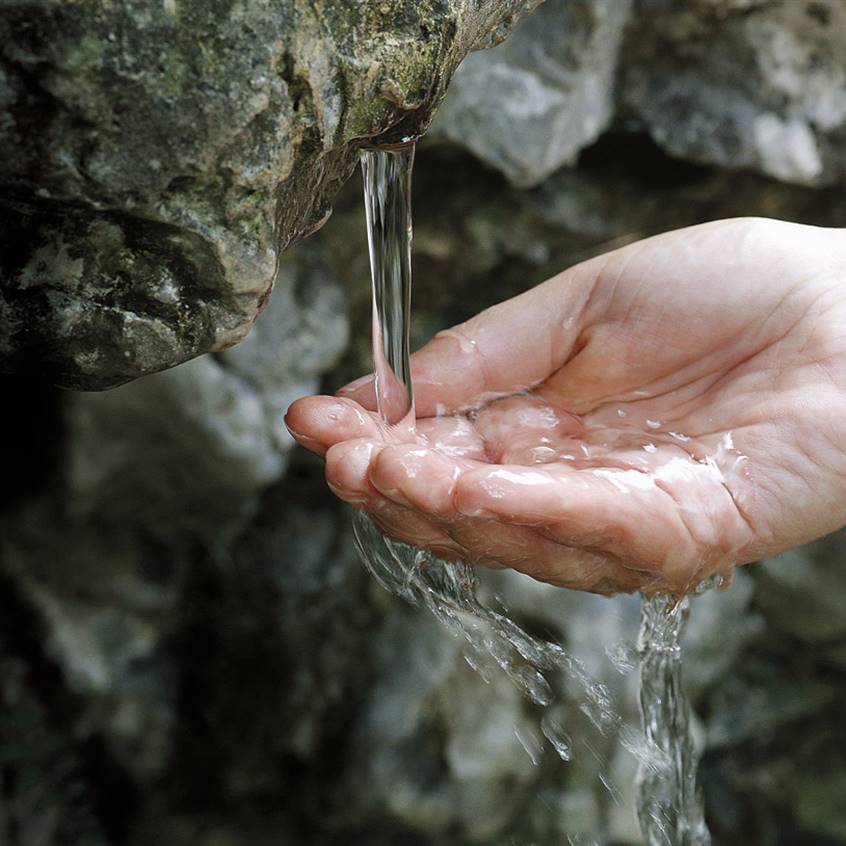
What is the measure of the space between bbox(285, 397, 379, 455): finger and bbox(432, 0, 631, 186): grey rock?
0.89 m

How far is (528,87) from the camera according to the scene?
197 cm

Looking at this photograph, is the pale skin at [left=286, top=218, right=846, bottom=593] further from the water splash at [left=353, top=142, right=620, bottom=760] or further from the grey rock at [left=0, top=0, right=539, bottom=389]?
the grey rock at [left=0, top=0, right=539, bottom=389]

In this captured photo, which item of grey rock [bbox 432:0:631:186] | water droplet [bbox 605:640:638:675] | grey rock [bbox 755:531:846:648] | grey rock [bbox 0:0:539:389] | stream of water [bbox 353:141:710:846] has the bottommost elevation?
grey rock [bbox 755:531:846:648]

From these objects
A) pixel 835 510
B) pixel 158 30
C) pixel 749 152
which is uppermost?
pixel 158 30

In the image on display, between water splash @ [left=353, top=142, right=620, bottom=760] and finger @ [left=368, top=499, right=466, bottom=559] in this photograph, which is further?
water splash @ [left=353, top=142, right=620, bottom=760]

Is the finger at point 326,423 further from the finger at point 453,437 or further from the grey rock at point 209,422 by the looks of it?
the grey rock at point 209,422

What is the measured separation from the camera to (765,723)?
9.33 ft

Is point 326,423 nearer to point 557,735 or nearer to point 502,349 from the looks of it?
point 502,349

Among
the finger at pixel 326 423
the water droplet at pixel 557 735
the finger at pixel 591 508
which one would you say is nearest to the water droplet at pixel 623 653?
the water droplet at pixel 557 735

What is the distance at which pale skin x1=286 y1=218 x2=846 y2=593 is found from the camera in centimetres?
113

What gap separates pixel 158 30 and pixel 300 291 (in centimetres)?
125

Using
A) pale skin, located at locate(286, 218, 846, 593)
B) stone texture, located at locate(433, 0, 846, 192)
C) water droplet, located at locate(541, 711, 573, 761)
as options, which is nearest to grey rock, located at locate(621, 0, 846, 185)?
stone texture, located at locate(433, 0, 846, 192)

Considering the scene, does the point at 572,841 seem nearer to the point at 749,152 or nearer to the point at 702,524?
the point at 702,524

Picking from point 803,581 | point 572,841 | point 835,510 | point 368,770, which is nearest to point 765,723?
point 803,581
